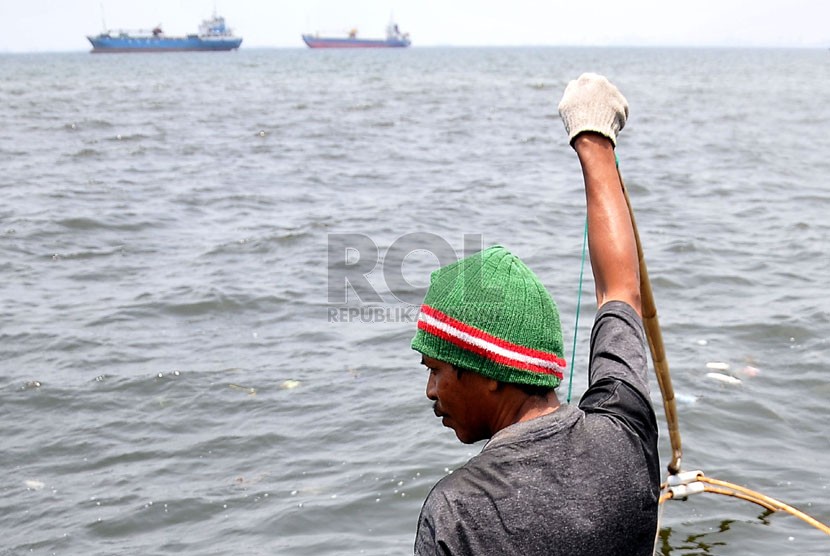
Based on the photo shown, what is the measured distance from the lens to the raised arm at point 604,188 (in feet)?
7.61

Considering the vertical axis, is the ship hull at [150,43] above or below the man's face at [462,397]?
above

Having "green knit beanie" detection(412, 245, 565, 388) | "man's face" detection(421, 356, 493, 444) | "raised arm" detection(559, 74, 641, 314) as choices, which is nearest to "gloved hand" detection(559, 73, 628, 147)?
"raised arm" detection(559, 74, 641, 314)

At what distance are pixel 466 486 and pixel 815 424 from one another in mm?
5146

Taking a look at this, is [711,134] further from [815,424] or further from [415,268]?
[815,424]

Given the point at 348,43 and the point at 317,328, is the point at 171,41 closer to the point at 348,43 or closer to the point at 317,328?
the point at 348,43

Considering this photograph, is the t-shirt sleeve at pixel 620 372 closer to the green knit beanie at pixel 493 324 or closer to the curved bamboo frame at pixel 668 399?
the green knit beanie at pixel 493 324

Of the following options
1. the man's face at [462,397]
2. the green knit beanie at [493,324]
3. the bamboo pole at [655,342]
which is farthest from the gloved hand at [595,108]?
the man's face at [462,397]

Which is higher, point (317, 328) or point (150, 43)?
point (150, 43)

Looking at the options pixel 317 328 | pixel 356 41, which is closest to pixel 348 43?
pixel 356 41

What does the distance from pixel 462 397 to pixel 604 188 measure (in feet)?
2.29

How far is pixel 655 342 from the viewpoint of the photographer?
3.65 metres

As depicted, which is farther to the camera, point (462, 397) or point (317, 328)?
point (317, 328)

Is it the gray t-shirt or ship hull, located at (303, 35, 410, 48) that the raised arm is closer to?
the gray t-shirt

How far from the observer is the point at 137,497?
18.1 feet
